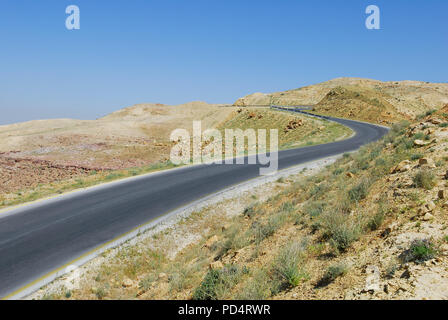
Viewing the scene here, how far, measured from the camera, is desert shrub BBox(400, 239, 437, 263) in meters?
4.56

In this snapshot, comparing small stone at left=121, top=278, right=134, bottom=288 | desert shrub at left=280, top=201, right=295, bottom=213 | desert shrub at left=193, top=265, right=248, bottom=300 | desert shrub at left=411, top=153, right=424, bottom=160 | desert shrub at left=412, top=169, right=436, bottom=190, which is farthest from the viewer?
desert shrub at left=280, top=201, right=295, bottom=213

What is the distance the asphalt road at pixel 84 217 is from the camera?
768 centimetres

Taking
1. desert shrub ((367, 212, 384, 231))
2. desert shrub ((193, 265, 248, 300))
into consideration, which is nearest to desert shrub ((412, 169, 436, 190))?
desert shrub ((367, 212, 384, 231))

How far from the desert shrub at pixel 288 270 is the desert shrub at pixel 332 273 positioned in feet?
1.09

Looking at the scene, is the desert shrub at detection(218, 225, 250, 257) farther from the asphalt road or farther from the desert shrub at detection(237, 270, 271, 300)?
the asphalt road

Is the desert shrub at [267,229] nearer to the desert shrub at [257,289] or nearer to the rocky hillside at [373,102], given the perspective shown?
the desert shrub at [257,289]

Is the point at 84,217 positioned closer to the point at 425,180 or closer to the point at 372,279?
the point at 372,279

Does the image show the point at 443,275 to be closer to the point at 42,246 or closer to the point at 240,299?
the point at 240,299

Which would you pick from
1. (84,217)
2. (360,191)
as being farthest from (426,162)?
(84,217)

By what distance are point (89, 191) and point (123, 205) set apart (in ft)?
10.3

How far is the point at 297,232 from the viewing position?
7.67m

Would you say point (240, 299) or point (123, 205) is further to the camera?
point (123, 205)

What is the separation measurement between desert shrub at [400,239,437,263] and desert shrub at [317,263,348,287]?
1.01 metres
